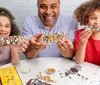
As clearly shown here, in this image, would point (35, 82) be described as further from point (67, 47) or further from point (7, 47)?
point (7, 47)

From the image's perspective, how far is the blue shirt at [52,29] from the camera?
135 centimetres

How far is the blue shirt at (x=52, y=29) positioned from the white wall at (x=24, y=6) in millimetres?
403

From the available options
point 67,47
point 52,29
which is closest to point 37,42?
point 67,47

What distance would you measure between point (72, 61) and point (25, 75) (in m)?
0.34

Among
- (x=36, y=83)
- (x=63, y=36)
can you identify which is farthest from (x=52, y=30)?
(x=36, y=83)

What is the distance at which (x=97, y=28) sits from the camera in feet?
3.71

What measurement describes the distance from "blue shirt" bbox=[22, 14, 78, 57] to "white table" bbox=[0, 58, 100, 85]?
0.17 m

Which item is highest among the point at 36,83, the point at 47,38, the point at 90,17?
the point at 90,17

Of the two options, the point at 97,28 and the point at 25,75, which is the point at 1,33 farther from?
the point at 97,28

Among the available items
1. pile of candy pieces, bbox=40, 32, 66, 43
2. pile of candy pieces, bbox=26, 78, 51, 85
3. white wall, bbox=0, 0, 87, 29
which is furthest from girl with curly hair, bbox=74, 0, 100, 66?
white wall, bbox=0, 0, 87, 29

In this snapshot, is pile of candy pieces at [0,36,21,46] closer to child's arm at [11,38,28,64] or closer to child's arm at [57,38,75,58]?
child's arm at [11,38,28,64]

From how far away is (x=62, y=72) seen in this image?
3.41 feet

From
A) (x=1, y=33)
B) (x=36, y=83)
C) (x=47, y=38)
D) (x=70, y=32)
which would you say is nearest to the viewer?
(x=36, y=83)

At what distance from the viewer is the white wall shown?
1.78 metres
